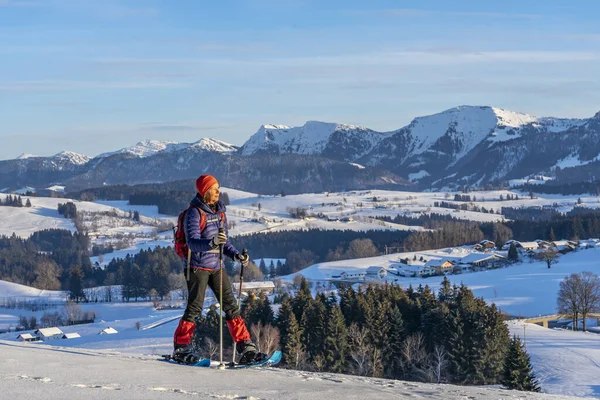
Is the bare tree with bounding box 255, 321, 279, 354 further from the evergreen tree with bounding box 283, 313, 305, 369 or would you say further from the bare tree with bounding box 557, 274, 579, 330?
the bare tree with bounding box 557, 274, 579, 330

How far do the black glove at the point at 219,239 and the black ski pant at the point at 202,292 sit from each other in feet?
1.71

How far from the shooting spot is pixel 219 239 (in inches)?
468

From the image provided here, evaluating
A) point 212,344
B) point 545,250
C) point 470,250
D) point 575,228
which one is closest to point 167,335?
point 212,344

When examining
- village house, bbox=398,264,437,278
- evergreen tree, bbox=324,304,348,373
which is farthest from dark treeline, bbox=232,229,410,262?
evergreen tree, bbox=324,304,348,373

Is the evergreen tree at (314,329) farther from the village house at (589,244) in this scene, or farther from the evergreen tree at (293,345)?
the village house at (589,244)

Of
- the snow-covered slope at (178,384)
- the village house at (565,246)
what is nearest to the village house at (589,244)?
the village house at (565,246)

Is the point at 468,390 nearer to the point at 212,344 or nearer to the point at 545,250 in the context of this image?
the point at 212,344

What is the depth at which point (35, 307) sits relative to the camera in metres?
101

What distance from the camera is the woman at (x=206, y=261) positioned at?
39.1ft

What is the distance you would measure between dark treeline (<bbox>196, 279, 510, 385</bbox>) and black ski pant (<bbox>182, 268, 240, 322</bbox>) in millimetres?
24514

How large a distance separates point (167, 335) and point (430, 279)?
170 ft

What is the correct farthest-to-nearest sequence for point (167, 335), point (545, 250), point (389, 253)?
point (389, 253) < point (545, 250) < point (167, 335)

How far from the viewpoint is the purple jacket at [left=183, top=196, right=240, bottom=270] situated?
11836 mm

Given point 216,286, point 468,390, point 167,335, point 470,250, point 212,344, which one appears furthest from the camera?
point 470,250
